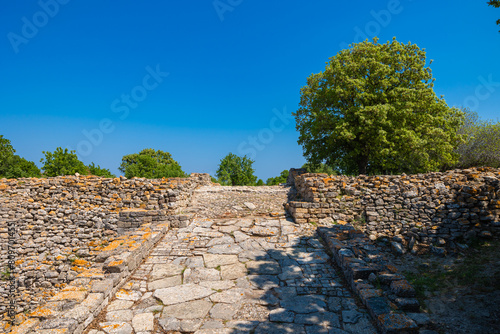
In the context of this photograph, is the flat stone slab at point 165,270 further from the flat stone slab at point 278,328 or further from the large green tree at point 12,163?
the large green tree at point 12,163

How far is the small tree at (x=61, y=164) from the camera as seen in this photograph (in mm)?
18109

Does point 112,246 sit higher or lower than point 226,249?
higher

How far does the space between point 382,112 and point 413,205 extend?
24.9ft

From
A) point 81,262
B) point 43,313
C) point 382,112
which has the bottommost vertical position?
point 81,262

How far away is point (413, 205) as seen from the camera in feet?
27.3

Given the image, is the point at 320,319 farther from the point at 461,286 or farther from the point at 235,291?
the point at 461,286

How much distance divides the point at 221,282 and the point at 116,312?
72.6 inches

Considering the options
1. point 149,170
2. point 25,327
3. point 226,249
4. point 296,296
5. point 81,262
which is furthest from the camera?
point 149,170

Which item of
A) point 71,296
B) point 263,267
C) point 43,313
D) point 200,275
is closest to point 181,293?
point 200,275

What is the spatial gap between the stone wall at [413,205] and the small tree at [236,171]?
54.2 feet

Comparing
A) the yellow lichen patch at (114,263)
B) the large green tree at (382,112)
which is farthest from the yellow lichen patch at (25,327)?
the large green tree at (382,112)

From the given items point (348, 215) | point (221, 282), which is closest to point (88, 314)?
point (221, 282)

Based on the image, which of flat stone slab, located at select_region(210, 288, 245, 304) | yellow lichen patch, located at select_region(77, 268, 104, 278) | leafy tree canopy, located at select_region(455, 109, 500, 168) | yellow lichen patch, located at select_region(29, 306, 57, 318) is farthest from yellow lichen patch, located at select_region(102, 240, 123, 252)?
leafy tree canopy, located at select_region(455, 109, 500, 168)

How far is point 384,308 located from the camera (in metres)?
3.76
